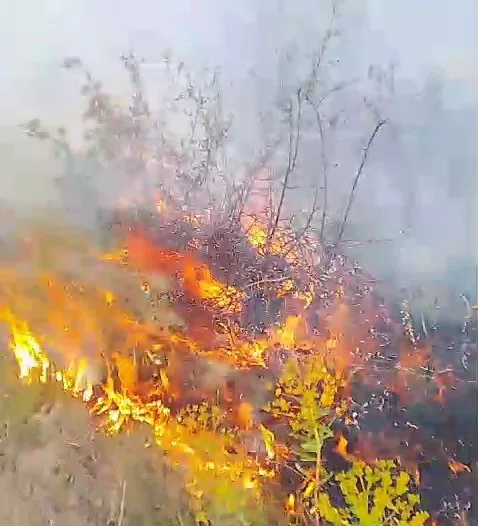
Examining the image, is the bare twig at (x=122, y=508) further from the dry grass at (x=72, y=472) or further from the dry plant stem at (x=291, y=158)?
the dry plant stem at (x=291, y=158)

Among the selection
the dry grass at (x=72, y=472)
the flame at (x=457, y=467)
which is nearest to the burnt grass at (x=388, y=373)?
the flame at (x=457, y=467)

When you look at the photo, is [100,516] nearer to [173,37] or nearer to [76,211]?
[76,211]

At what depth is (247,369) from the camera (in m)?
1.12

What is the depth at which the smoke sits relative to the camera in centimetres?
A: 112

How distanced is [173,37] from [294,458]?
601 mm

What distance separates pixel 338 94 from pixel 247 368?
15.7 inches

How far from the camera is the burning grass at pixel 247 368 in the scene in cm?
108

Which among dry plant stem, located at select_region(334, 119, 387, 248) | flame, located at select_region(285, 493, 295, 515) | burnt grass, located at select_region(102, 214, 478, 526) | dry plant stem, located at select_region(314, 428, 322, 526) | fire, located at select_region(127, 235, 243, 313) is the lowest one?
flame, located at select_region(285, 493, 295, 515)

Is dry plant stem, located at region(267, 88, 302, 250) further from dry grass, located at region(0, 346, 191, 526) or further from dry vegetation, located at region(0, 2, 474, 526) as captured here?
dry grass, located at region(0, 346, 191, 526)

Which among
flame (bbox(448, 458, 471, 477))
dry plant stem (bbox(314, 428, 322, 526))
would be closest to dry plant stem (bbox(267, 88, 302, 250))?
dry plant stem (bbox(314, 428, 322, 526))

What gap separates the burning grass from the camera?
108cm

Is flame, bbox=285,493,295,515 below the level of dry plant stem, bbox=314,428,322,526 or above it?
below

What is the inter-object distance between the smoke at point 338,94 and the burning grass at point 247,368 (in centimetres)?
8

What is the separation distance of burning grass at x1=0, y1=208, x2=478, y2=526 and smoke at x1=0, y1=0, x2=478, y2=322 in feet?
0.27
